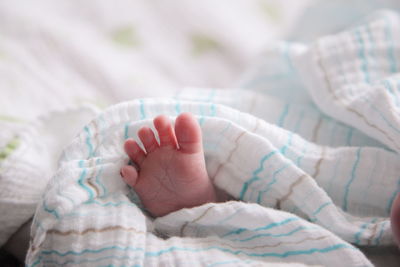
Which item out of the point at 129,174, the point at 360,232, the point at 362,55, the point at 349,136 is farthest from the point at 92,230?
the point at 362,55

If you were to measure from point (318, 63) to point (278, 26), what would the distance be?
1.39ft

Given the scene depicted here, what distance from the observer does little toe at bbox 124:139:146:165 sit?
0.61 metres

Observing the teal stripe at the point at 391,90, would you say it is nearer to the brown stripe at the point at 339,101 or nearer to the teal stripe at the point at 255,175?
the brown stripe at the point at 339,101

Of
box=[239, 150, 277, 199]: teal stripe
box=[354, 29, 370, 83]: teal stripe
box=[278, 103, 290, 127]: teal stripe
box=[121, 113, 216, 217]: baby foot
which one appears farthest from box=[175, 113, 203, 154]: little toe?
box=[354, 29, 370, 83]: teal stripe

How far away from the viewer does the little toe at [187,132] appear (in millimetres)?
565

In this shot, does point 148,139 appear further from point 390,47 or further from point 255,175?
point 390,47

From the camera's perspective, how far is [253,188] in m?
0.67

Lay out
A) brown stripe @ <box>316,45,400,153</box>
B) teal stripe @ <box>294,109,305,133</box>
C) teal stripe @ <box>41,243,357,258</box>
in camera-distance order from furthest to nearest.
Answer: teal stripe @ <box>294,109,305,133</box> < brown stripe @ <box>316,45,400,153</box> < teal stripe @ <box>41,243,357,258</box>

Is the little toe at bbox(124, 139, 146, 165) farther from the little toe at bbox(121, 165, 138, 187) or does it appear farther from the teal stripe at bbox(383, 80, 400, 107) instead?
the teal stripe at bbox(383, 80, 400, 107)

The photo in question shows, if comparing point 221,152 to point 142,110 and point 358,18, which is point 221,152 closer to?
point 142,110

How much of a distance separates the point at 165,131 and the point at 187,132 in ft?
0.14

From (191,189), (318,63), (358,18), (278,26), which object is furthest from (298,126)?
(278,26)

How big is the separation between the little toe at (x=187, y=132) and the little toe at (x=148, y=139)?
5cm

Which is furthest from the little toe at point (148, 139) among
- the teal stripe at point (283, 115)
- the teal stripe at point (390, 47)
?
the teal stripe at point (390, 47)
